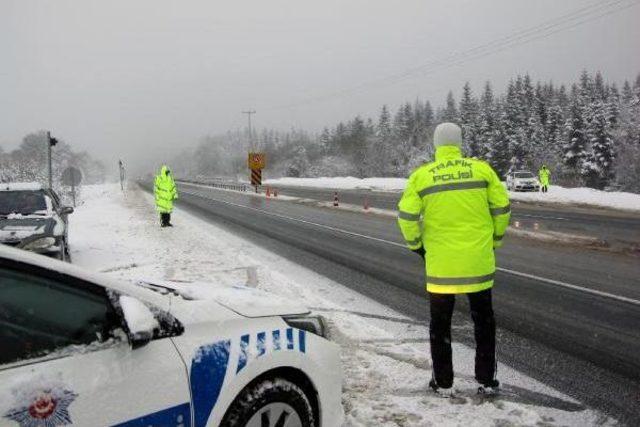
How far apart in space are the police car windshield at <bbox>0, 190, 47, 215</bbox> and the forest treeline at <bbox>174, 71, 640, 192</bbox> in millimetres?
32707

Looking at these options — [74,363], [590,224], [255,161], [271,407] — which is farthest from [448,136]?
[255,161]

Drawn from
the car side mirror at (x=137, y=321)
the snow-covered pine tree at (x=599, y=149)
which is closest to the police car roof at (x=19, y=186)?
the car side mirror at (x=137, y=321)

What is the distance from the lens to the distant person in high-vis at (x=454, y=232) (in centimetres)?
403

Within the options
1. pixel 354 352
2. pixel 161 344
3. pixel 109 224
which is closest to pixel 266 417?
pixel 161 344

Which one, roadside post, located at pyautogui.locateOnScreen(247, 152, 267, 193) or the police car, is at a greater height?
roadside post, located at pyautogui.locateOnScreen(247, 152, 267, 193)

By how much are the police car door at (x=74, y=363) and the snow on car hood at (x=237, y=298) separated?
65cm

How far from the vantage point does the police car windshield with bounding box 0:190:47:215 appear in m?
9.95

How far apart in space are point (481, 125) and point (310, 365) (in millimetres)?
82137

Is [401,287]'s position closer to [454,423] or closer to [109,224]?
[454,423]

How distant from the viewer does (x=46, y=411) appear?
6.79ft

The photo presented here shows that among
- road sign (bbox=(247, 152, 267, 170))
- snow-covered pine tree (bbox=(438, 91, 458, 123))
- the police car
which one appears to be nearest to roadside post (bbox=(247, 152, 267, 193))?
road sign (bbox=(247, 152, 267, 170))

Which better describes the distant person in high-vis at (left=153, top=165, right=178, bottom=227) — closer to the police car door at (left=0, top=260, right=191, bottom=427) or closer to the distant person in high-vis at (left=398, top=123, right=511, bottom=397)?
the distant person in high-vis at (left=398, top=123, right=511, bottom=397)

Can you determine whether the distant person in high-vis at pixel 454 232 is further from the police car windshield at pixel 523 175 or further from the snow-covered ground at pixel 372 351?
the police car windshield at pixel 523 175

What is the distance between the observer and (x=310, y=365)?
120 inches
